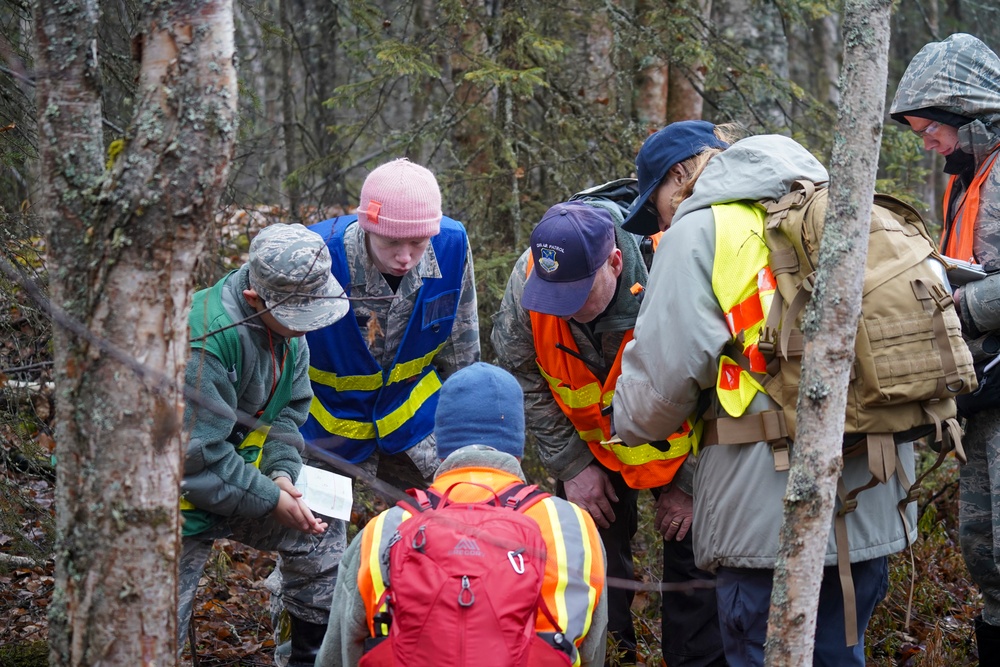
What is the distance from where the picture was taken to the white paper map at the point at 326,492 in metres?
3.84

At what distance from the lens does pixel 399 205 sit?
155 inches

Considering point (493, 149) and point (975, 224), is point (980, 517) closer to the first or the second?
point (975, 224)

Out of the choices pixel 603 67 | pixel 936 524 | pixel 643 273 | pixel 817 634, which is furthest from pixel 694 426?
pixel 603 67

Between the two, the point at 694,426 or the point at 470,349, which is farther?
the point at 470,349

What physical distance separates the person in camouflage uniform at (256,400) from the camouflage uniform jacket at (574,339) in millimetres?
815

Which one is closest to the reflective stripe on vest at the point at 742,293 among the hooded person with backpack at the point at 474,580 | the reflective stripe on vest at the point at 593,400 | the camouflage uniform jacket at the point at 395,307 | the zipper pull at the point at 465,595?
the hooded person with backpack at the point at 474,580

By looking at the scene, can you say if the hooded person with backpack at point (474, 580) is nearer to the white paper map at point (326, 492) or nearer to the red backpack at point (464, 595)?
the red backpack at point (464, 595)

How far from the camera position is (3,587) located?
5059 millimetres

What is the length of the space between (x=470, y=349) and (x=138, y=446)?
8.69 feet

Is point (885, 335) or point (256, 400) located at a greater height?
A: point (885, 335)

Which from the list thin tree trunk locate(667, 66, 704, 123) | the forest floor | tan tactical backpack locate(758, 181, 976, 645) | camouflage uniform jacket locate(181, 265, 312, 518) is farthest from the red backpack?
thin tree trunk locate(667, 66, 704, 123)

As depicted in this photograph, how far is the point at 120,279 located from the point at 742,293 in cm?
173

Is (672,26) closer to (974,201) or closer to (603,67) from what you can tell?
(603,67)

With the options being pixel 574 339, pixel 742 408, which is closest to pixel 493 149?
pixel 574 339
